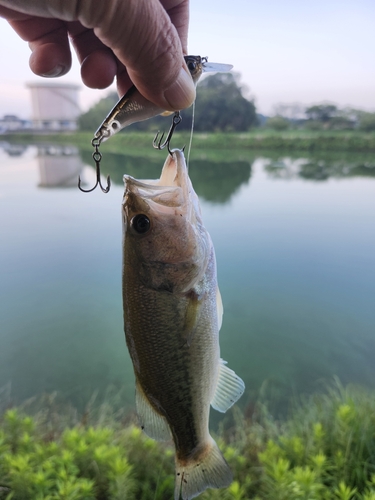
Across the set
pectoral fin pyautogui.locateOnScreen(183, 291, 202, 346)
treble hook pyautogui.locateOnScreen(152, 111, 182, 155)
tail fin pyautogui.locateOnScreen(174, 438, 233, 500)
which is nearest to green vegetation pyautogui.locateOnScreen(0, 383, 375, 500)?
tail fin pyautogui.locateOnScreen(174, 438, 233, 500)

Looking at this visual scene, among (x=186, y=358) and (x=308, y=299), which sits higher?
(x=186, y=358)

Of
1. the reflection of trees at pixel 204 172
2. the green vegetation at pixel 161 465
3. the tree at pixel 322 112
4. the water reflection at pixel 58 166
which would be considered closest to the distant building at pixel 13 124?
the water reflection at pixel 58 166

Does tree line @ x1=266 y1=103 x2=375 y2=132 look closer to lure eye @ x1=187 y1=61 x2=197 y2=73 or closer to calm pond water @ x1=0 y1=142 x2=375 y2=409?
calm pond water @ x1=0 y1=142 x2=375 y2=409

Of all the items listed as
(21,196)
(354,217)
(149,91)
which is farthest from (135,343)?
(21,196)

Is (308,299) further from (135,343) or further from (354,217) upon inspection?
(135,343)

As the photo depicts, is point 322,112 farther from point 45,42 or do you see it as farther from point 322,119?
point 45,42

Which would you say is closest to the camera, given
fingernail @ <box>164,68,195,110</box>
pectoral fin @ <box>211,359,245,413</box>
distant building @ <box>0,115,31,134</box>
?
fingernail @ <box>164,68,195,110</box>
